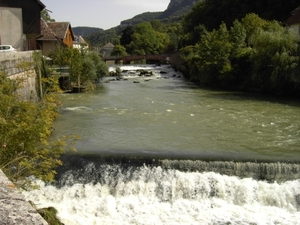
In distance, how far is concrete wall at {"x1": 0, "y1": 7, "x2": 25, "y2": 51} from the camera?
1219 inches

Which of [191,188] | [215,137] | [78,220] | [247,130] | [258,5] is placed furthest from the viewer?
[258,5]

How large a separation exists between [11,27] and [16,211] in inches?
1233

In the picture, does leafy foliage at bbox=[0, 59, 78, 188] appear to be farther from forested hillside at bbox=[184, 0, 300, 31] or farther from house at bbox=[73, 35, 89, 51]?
forested hillside at bbox=[184, 0, 300, 31]

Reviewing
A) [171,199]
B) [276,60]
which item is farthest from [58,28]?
Answer: [171,199]

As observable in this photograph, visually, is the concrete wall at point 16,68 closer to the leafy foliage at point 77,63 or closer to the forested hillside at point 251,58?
the leafy foliage at point 77,63

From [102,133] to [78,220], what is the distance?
21.8ft

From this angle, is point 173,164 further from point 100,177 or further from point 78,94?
point 78,94

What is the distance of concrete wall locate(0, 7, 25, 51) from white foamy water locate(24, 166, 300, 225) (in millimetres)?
21387

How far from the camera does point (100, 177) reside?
1352cm

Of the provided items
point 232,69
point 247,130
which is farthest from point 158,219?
point 232,69

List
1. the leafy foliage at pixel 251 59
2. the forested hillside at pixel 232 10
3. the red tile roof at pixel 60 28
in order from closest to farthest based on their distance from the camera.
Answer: the leafy foliage at pixel 251 59
the red tile roof at pixel 60 28
the forested hillside at pixel 232 10

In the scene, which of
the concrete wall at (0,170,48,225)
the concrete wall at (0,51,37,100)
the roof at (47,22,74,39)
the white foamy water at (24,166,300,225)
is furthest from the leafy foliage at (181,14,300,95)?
the concrete wall at (0,170,48,225)

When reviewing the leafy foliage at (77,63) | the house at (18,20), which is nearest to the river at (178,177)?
the leafy foliage at (77,63)

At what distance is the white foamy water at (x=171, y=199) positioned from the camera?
468 inches
